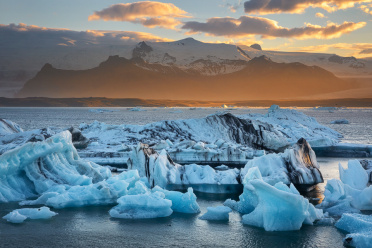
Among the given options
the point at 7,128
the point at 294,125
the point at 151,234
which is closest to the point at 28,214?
the point at 151,234

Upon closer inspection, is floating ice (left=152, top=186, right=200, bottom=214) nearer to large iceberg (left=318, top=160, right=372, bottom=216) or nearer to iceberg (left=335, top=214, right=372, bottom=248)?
large iceberg (left=318, top=160, right=372, bottom=216)

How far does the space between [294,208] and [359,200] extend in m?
3.30

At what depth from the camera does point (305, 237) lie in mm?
10344

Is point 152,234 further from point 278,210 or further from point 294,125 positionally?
point 294,125

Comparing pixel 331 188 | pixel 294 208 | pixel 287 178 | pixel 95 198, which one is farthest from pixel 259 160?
pixel 95 198

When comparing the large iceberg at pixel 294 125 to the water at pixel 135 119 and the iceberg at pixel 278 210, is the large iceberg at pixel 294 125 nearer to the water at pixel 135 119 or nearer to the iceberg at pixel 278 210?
the water at pixel 135 119

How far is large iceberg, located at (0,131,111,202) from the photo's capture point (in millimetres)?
13961

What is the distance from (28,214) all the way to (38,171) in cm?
313

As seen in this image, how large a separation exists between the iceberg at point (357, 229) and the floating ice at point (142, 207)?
4.86m

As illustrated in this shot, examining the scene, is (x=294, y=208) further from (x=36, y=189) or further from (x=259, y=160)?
(x=36, y=189)

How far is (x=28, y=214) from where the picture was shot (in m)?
11.8

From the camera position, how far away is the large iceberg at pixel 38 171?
1396cm

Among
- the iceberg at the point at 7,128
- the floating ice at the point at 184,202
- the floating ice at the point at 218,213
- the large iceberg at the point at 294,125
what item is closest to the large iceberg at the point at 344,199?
the floating ice at the point at 218,213

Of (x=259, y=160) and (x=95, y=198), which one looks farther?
(x=259, y=160)
